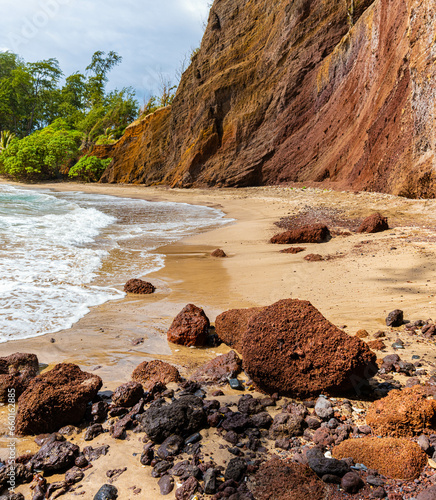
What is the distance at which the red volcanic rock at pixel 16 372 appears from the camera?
230cm

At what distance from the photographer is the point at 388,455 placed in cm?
155

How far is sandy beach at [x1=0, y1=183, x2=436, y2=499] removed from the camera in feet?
9.38

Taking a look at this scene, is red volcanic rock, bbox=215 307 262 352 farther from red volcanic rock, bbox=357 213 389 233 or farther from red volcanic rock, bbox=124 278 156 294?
red volcanic rock, bbox=357 213 389 233

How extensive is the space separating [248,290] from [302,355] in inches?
87.2

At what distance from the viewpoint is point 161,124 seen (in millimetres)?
27656

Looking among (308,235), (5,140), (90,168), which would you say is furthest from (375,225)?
(5,140)

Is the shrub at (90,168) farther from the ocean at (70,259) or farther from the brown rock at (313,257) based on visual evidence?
the brown rock at (313,257)

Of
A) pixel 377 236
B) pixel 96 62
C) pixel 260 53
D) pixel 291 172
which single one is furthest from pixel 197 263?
pixel 96 62

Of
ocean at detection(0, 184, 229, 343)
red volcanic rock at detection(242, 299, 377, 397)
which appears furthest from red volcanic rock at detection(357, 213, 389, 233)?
red volcanic rock at detection(242, 299, 377, 397)

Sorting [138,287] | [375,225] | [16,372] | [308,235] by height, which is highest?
[375,225]

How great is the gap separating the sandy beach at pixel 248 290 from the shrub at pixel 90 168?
25.8 metres

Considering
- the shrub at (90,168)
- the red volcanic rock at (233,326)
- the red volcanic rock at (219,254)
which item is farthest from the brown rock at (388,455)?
the shrub at (90,168)

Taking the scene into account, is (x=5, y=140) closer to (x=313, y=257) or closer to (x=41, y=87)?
(x=41, y=87)

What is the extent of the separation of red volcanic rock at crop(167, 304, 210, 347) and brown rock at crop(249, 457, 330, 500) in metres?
1.49
